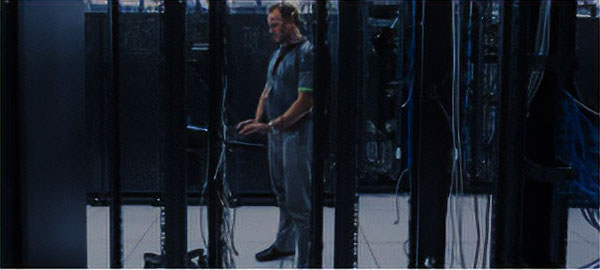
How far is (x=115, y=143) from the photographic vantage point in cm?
180

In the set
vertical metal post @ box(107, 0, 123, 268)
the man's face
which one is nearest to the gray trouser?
the man's face

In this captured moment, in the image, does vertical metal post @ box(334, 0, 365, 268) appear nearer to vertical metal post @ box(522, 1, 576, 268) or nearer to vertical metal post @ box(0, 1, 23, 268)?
vertical metal post @ box(522, 1, 576, 268)

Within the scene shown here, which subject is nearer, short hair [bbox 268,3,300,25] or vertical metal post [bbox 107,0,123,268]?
vertical metal post [bbox 107,0,123,268]

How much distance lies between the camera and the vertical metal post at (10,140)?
1.69m

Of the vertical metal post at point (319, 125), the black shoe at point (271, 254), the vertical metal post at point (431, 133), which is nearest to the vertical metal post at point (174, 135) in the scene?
the vertical metal post at point (319, 125)

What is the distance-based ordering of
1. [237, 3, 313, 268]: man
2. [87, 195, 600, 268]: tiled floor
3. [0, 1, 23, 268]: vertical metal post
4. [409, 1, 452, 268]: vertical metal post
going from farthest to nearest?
[87, 195, 600, 268]: tiled floor → [237, 3, 313, 268]: man → [409, 1, 452, 268]: vertical metal post → [0, 1, 23, 268]: vertical metal post

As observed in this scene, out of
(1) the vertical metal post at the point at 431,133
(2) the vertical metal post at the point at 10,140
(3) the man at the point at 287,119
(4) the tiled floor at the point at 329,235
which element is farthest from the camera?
(4) the tiled floor at the point at 329,235

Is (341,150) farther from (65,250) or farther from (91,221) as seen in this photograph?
(91,221)

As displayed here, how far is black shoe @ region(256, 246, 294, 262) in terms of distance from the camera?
3.06 meters

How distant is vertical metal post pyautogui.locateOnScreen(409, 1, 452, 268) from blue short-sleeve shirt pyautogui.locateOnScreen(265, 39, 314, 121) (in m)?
0.88

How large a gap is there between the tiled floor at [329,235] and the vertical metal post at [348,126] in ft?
3.70

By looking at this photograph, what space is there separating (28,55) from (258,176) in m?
3.16

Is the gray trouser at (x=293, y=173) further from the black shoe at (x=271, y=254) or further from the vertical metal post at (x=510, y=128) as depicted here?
the vertical metal post at (x=510, y=128)

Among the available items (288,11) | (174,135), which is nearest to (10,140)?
(174,135)
